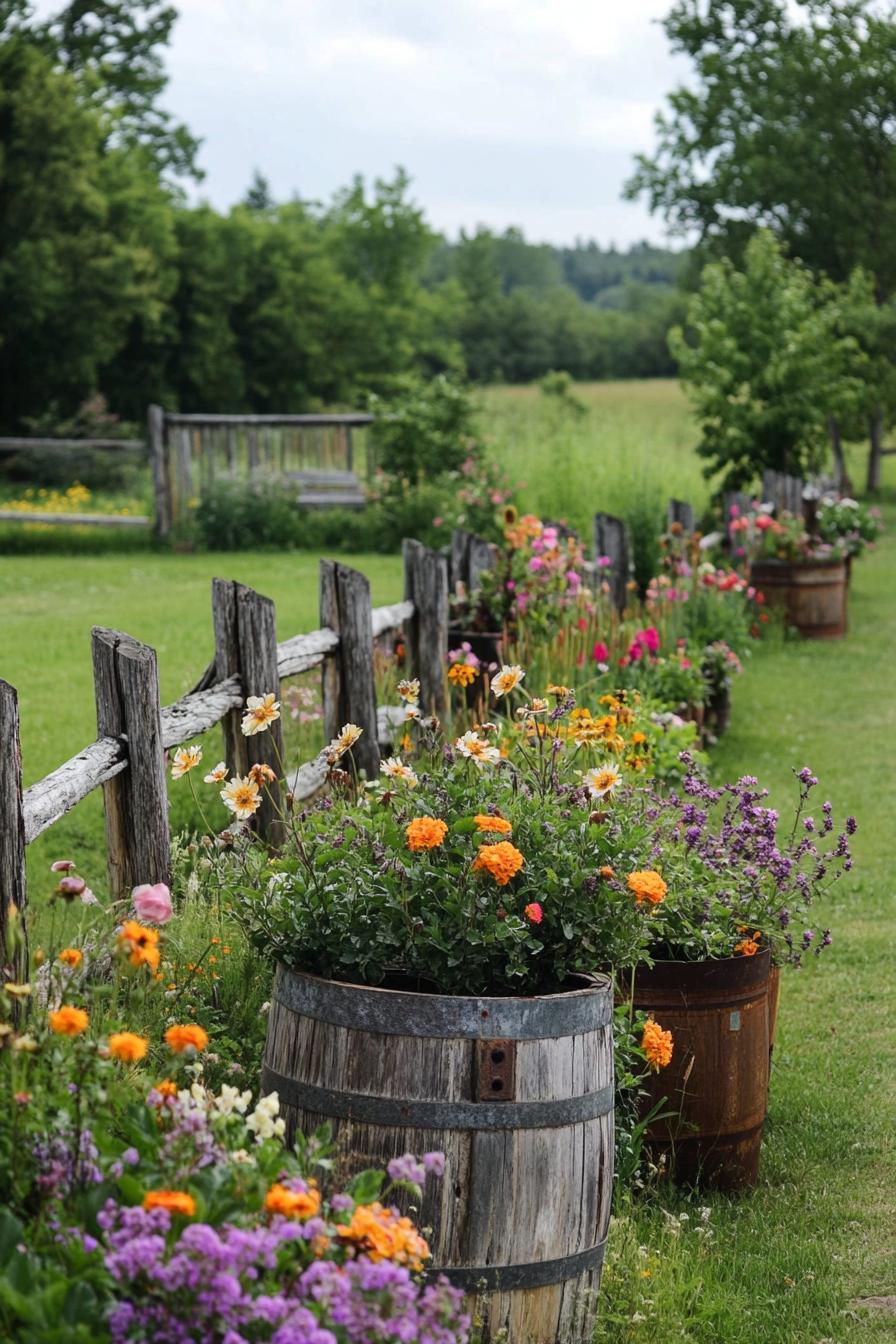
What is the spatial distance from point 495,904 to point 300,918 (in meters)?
0.38

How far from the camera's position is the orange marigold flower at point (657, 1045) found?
11.7 ft

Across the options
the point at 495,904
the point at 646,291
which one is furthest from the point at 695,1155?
the point at 646,291

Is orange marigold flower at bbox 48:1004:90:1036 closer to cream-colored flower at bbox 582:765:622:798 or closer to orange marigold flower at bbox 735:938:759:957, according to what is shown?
cream-colored flower at bbox 582:765:622:798

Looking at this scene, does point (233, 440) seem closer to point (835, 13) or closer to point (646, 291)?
point (835, 13)

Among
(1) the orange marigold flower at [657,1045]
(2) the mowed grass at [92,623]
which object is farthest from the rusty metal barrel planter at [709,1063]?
(2) the mowed grass at [92,623]

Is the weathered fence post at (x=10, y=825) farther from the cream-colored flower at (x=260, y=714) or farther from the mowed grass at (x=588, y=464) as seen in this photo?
the mowed grass at (x=588, y=464)

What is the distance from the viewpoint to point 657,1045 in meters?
3.58

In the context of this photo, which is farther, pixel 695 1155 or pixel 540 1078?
pixel 695 1155

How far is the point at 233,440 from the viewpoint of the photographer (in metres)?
19.2

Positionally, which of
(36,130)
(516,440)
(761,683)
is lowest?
(761,683)

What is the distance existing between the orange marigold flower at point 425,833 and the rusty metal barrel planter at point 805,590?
35.0ft

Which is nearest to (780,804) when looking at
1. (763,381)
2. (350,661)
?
(350,661)

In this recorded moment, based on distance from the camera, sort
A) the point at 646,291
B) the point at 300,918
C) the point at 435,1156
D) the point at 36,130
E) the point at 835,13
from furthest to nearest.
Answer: the point at 646,291 < the point at 835,13 < the point at 36,130 < the point at 300,918 < the point at 435,1156

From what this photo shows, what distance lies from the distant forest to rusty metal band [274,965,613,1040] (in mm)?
16715
